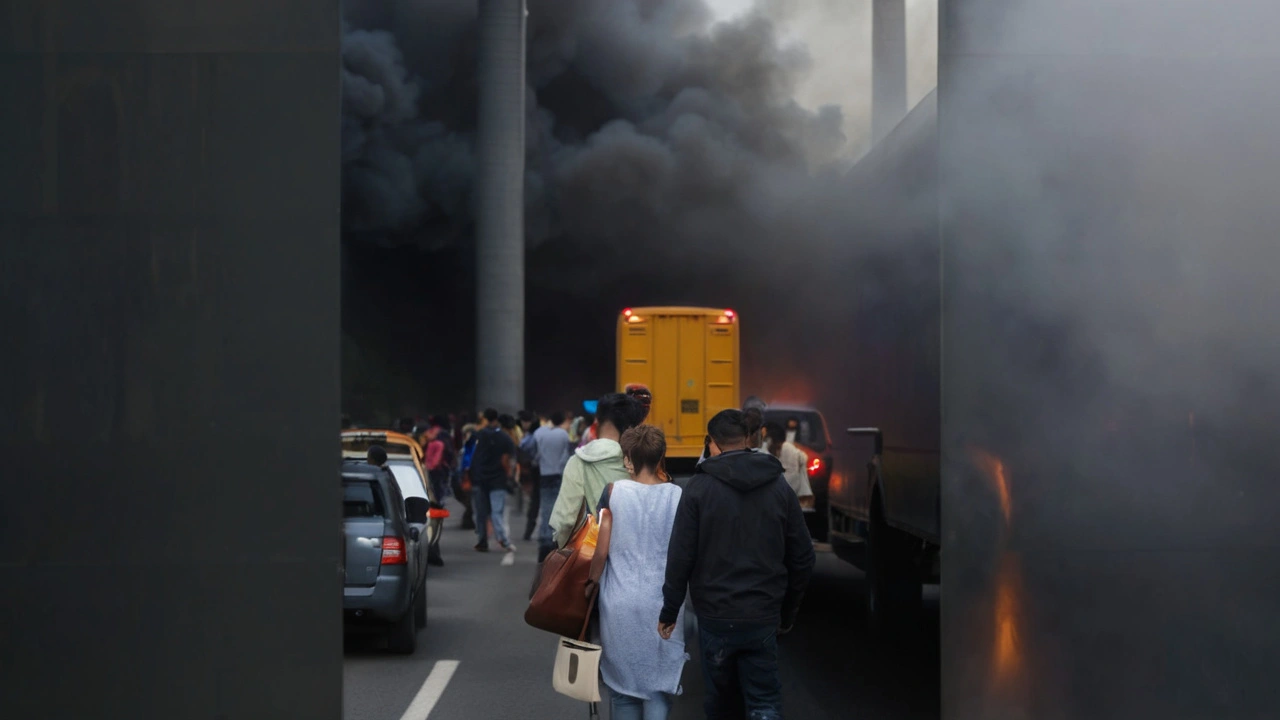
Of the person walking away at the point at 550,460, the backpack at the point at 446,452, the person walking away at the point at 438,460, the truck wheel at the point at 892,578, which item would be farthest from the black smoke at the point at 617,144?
the truck wheel at the point at 892,578

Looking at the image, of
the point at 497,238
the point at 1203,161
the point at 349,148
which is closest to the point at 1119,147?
the point at 1203,161

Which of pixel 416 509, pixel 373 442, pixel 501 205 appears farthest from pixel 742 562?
pixel 501 205

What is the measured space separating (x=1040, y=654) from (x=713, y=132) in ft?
99.5

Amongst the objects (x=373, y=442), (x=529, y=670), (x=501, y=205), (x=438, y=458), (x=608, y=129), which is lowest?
(x=529, y=670)

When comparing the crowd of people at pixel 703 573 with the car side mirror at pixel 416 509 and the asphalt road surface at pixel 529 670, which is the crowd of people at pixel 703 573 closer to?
the asphalt road surface at pixel 529 670

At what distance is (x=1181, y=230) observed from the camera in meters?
5.39

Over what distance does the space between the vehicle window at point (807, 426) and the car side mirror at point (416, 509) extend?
6021 mm

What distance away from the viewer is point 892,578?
397 inches

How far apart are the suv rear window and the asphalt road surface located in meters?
0.96

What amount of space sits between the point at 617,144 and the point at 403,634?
90.5ft

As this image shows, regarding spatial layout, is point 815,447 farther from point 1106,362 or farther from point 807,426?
point 1106,362

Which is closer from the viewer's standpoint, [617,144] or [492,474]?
[492,474]

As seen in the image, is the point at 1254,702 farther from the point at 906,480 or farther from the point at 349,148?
the point at 349,148

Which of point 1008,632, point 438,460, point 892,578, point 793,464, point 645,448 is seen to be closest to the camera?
point 645,448
